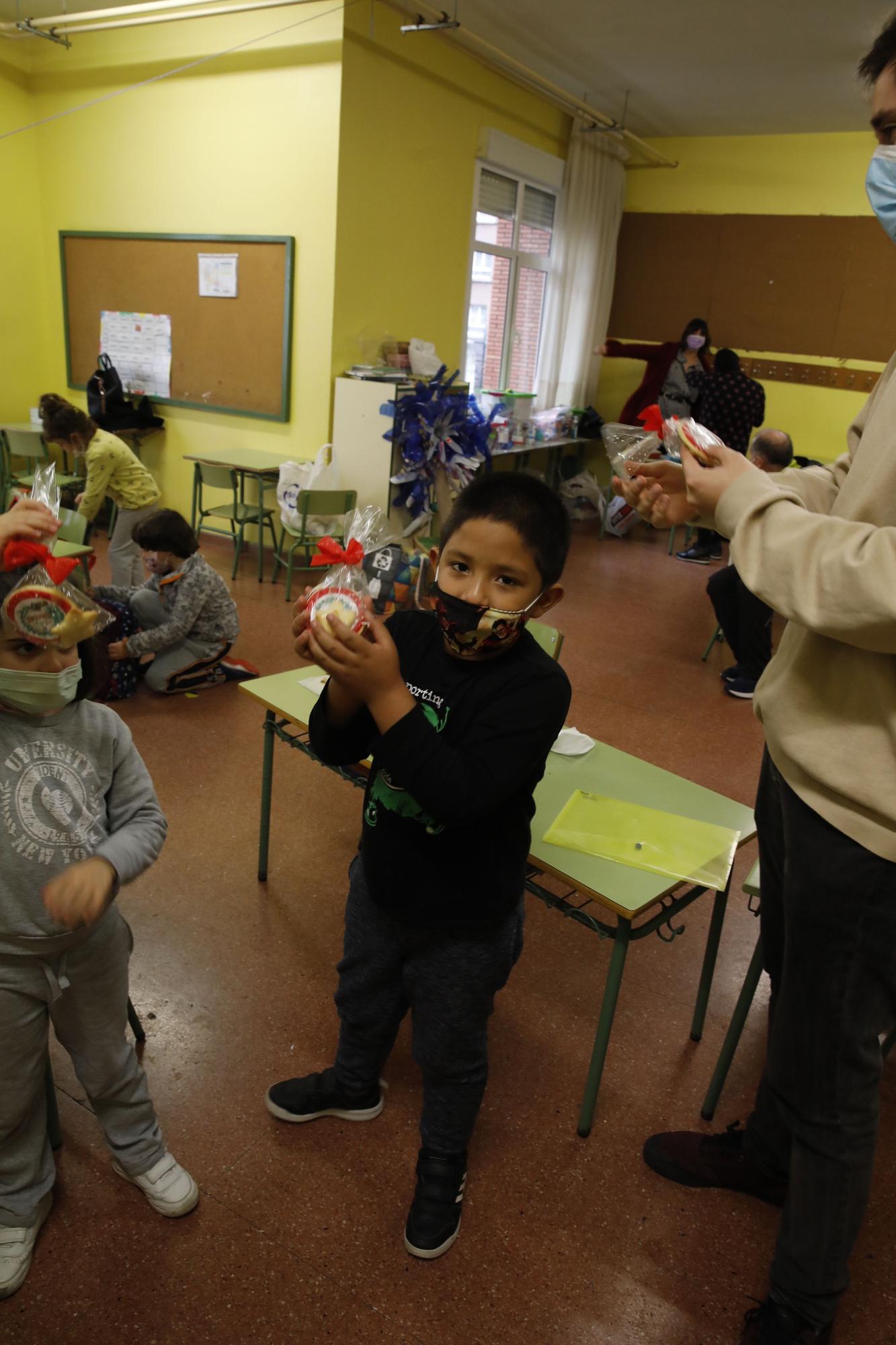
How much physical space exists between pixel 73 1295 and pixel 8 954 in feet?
2.01

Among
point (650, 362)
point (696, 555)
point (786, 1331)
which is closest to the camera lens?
point (786, 1331)

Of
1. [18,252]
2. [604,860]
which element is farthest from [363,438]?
[604,860]

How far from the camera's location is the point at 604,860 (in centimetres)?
167

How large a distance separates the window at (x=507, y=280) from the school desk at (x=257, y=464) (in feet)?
6.67

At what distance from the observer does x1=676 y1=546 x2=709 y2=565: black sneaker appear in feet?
23.6

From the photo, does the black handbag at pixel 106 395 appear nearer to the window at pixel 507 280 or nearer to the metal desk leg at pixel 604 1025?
the window at pixel 507 280

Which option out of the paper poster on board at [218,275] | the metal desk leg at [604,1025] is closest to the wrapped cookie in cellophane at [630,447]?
the metal desk leg at [604,1025]

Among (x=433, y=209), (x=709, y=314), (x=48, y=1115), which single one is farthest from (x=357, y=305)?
(x=48, y=1115)

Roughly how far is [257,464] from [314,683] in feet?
11.6

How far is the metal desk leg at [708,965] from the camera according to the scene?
188cm

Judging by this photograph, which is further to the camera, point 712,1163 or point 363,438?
point 363,438

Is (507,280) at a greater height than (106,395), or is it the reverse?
(507,280)

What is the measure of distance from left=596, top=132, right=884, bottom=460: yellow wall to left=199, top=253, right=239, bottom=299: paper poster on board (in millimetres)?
4612

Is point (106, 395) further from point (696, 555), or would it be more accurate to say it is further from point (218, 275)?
point (696, 555)
